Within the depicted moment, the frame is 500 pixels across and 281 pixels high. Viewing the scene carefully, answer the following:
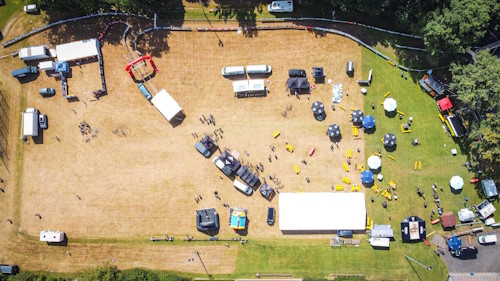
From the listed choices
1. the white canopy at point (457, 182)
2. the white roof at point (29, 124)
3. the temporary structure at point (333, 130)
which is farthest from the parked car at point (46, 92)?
the white canopy at point (457, 182)

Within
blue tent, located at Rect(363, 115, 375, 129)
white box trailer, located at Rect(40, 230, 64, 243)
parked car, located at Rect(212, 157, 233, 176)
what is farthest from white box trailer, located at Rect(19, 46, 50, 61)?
blue tent, located at Rect(363, 115, 375, 129)

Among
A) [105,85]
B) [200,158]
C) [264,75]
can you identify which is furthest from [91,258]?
[264,75]

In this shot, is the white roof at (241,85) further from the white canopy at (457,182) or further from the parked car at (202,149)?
the white canopy at (457,182)

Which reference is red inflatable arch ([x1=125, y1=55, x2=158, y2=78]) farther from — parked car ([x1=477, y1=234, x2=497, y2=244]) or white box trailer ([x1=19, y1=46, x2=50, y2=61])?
parked car ([x1=477, y1=234, x2=497, y2=244])

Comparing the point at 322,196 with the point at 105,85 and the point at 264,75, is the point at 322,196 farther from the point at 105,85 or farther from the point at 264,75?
the point at 105,85

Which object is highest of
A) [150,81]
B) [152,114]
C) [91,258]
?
[150,81]

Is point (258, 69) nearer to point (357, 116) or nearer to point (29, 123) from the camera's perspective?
point (357, 116)

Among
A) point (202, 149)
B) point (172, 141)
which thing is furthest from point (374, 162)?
point (172, 141)
